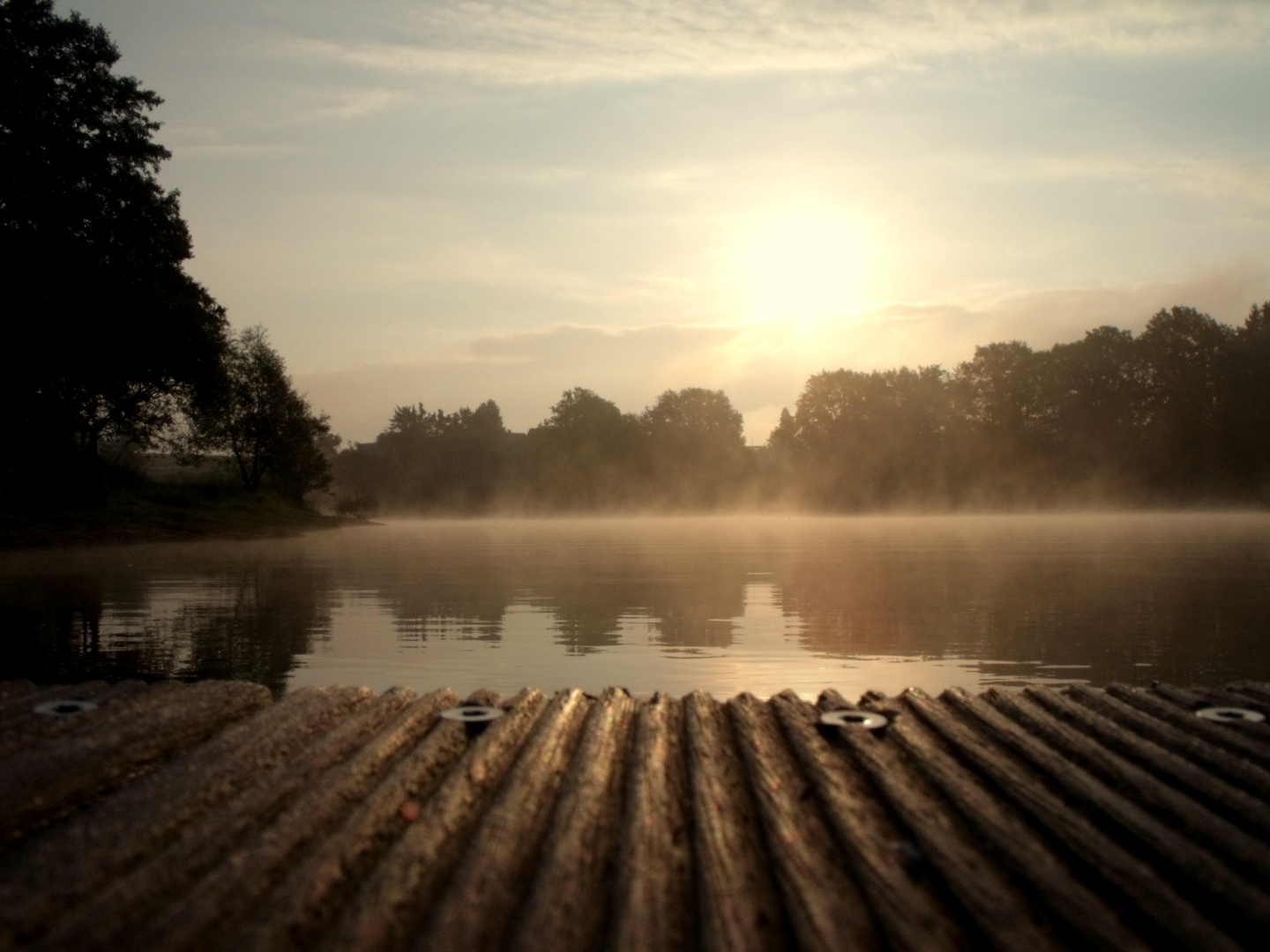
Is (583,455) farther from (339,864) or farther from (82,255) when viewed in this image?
(339,864)

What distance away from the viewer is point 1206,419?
254ft

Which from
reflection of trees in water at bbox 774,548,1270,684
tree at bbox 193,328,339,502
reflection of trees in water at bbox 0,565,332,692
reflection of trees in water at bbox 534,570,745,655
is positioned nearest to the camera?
reflection of trees in water at bbox 0,565,332,692

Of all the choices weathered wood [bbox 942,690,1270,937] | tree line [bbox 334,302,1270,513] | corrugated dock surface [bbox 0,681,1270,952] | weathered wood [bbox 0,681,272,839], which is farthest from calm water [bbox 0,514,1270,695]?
tree line [bbox 334,302,1270,513]

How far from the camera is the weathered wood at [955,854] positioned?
2.74m

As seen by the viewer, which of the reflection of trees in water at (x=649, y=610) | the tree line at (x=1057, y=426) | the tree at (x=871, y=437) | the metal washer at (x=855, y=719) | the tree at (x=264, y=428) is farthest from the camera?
the tree at (x=871, y=437)

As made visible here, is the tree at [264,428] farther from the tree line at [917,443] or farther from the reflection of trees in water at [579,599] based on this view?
the reflection of trees in water at [579,599]

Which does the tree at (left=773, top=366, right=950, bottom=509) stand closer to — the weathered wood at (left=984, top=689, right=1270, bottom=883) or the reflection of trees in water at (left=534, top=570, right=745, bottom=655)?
the reflection of trees in water at (left=534, top=570, right=745, bottom=655)

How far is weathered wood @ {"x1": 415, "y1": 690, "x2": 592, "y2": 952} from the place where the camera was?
2648mm

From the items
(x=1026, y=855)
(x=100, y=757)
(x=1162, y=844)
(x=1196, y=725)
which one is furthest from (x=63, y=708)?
(x=1196, y=725)

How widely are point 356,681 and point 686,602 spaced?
6.90 m

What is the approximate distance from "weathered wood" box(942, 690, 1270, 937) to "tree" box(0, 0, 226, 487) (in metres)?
28.7

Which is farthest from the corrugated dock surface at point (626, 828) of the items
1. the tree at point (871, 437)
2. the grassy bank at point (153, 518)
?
the tree at point (871, 437)

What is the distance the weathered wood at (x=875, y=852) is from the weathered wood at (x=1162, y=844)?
→ 0.72 meters

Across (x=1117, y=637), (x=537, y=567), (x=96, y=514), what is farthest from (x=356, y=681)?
(x=96, y=514)
